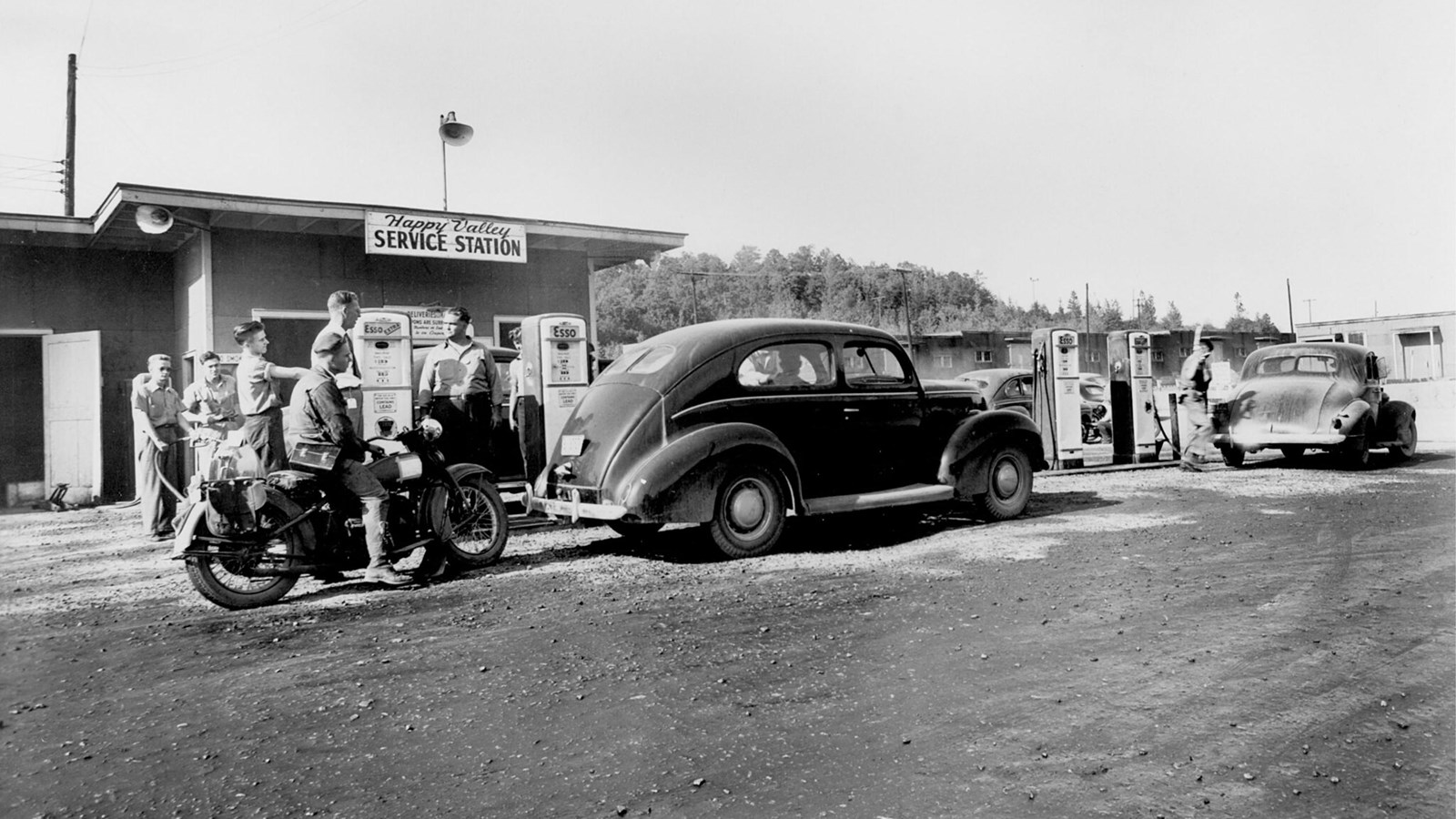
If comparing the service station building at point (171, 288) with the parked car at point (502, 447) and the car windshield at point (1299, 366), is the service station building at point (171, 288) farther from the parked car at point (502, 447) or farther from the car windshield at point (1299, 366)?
the car windshield at point (1299, 366)

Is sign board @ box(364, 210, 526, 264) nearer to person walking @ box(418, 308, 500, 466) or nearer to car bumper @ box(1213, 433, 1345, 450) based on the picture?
person walking @ box(418, 308, 500, 466)

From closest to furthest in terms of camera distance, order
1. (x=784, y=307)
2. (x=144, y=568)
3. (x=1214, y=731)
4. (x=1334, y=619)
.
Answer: (x=1214, y=731), (x=1334, y=619), (x=144, y=568), (x=784, y=307)

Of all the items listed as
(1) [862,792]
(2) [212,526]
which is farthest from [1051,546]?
(2) [212,526]

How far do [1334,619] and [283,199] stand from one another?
42.4ft

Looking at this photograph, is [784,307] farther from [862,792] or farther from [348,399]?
[862,792]

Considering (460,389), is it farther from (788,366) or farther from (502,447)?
(788,366)

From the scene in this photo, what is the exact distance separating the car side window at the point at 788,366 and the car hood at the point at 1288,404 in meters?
7.85

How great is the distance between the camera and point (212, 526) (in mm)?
5836

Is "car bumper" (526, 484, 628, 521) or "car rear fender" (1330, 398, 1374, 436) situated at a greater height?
"car rear fender" (1330, 398, 1374, 436)

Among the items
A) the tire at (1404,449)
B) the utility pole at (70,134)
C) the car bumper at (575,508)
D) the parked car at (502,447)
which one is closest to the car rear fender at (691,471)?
the car bumper at (575,508)

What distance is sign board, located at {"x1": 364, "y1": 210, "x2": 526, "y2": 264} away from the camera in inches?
541

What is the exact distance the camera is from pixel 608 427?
7.27 meters

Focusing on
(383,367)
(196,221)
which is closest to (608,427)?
(383,367)

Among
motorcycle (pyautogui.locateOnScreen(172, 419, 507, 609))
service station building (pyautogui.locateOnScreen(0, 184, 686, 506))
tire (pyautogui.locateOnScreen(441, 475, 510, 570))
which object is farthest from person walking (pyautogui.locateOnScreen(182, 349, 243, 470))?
tire (pyautogui.locateOnScreen(441, 475, 510, 570))
